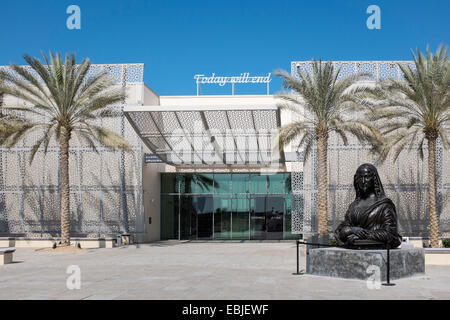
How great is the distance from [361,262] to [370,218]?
1.06 m

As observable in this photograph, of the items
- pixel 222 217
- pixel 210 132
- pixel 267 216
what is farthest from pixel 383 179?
pixel 222 217

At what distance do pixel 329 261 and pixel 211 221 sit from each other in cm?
2054

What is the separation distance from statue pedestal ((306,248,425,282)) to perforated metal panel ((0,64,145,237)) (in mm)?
17004

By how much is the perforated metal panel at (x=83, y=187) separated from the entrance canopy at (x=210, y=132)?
8.48 feet

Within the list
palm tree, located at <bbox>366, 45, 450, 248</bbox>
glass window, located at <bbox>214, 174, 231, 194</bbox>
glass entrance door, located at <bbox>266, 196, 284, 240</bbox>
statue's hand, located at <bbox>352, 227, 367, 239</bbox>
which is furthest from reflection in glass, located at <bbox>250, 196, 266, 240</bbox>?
statue's hand, located at <bbox>352, 227, 367, 239</bbox>

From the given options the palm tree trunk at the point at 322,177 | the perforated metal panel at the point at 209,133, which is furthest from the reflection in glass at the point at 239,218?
the palm tree trunk at the point at 322,177

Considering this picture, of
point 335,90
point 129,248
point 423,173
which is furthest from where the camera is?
point 423,173

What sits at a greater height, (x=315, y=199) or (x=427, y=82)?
(x=427, y=82)

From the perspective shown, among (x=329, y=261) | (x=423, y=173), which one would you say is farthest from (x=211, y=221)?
(x=329, y=261)

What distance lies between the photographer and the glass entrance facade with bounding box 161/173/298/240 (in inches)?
1270

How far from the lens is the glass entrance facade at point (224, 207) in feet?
106

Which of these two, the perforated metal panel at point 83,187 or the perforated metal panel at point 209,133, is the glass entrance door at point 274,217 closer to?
the perforated metal panel at point 209,133

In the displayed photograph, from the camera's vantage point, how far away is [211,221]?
32.6m
